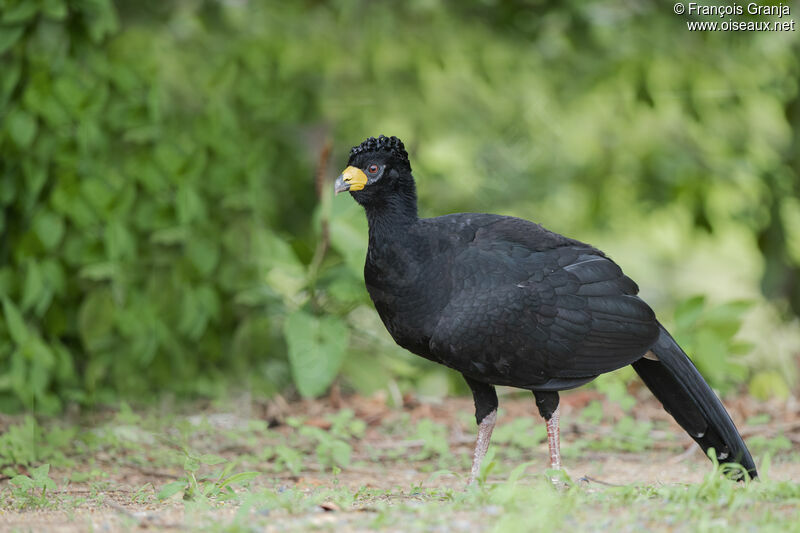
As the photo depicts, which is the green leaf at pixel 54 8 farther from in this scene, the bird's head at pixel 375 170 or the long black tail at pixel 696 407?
the long black tail at pixel 696 407

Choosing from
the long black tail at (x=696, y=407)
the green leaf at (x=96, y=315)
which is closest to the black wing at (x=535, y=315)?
the long black tail at (x=696, y=407)

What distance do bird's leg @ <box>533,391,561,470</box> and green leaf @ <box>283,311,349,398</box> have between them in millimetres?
1903

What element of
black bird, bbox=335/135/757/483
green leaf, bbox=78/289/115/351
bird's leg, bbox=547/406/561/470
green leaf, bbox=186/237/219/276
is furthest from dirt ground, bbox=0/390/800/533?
green leaf, bbox=186/237/219/276

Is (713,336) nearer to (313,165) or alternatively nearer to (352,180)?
(352,180)

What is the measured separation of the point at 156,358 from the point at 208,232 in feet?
3.25

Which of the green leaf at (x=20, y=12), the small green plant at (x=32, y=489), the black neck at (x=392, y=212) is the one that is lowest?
the small green plant at (x=32, y=489)

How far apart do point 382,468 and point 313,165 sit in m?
3.38

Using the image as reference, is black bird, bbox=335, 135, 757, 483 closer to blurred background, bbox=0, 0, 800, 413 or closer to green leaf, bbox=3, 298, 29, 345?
blurred background, bbox=0, 0, 800, 413

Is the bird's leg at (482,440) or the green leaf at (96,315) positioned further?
the green leaf at (96,315)

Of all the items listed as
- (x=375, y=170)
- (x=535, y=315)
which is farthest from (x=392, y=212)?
(x=535, y=315)

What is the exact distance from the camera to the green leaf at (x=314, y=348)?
574cm

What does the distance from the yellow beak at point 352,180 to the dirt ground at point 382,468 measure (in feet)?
4.68

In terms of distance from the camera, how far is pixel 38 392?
5566 millimetres

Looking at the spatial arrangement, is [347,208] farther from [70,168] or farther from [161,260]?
[70,168]
